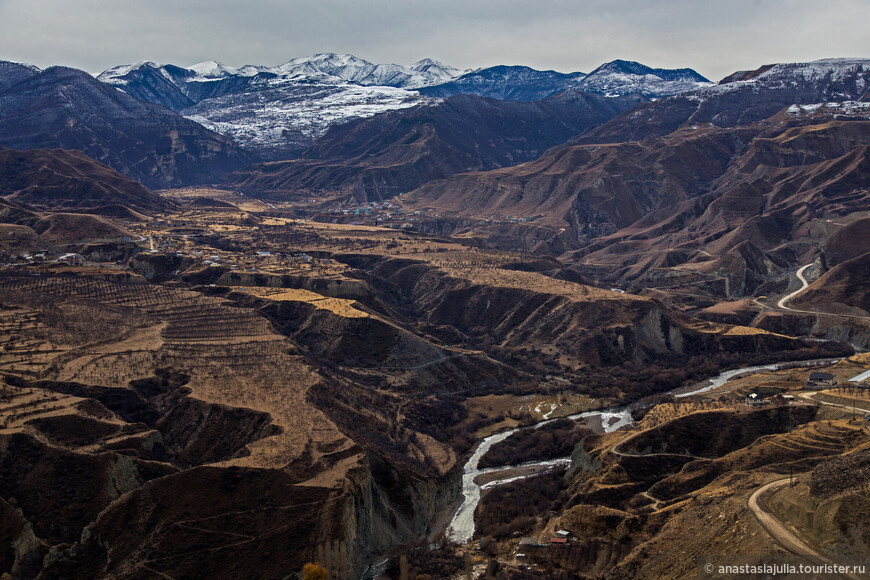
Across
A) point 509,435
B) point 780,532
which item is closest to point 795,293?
point 509,435

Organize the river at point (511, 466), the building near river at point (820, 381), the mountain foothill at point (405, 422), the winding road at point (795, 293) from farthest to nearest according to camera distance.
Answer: the winding road at point (795, 293) < the building near river at point (820, 381) < the river at point (511, 466) < the mountain foothill at point (405, 422)

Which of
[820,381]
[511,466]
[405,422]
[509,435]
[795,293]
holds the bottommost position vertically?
[511,466]

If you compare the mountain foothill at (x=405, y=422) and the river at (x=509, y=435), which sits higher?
the mountain foothill at (x=405, y=422)

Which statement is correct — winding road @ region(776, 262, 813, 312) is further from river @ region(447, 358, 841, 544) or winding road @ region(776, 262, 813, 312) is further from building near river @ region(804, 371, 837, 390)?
building near river @ region(804, 371, 837, 390)

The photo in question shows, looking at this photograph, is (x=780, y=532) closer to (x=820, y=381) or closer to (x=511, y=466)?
(x=511, y=466)

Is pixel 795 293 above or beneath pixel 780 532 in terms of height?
beneath

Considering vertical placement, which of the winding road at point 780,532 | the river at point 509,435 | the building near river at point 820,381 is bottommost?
the river at point 509,435

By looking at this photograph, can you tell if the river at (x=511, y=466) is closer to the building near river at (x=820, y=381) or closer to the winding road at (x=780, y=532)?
the building near river at (x=820, y=381)

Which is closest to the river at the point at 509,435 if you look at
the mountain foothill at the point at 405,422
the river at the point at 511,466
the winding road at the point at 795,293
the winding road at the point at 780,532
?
the river at the point at 511,466

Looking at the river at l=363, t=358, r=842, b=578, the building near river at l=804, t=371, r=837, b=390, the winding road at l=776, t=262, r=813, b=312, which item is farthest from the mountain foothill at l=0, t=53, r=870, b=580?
the winding road at l=776, t=262, r=813, b=312

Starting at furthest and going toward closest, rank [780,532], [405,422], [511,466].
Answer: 1. [405,422]
2. [511,466]
3. [780,532]

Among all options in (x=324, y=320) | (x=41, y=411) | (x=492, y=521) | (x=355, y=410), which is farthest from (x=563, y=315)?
(x=41, y=411)

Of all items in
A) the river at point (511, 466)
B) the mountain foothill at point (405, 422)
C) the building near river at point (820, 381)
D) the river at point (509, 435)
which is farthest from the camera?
the building near river at point (820, 381)

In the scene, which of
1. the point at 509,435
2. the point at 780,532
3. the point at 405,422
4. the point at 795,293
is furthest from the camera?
the point at 795,293
